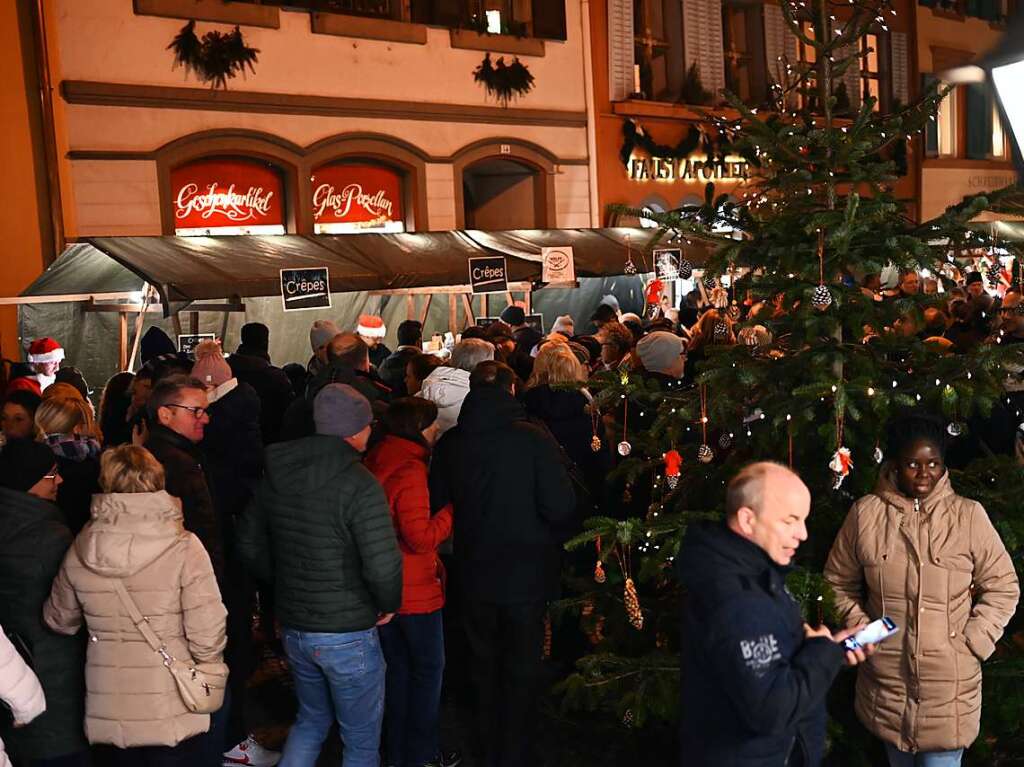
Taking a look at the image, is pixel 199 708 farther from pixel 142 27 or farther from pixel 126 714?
pixel 142 27

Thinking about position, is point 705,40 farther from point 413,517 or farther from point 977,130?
point 413,517

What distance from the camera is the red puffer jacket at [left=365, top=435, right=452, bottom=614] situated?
6012 mm

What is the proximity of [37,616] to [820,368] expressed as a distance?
11.3 ft

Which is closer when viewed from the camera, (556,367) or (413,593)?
(413,593)

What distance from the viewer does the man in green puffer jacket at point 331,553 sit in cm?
538

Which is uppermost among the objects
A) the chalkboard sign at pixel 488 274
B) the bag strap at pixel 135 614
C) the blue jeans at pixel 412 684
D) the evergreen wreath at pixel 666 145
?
the evergreen wreath at pixel 666 145

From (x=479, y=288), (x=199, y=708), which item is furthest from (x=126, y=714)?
(x=479, y=288)

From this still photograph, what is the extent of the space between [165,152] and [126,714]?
10275 mm

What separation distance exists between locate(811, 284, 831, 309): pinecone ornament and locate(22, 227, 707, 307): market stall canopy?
279 inches

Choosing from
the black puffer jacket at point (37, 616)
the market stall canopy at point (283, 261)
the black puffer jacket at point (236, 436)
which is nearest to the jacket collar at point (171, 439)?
the black puffer jacket at point (37, 616)

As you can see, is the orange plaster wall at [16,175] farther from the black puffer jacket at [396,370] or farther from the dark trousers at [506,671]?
the dark trousers at [506,671]

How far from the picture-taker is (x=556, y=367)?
7.44m

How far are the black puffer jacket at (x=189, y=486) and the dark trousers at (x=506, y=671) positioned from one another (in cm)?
126

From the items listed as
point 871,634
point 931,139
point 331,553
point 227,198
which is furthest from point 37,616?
point 931,139
